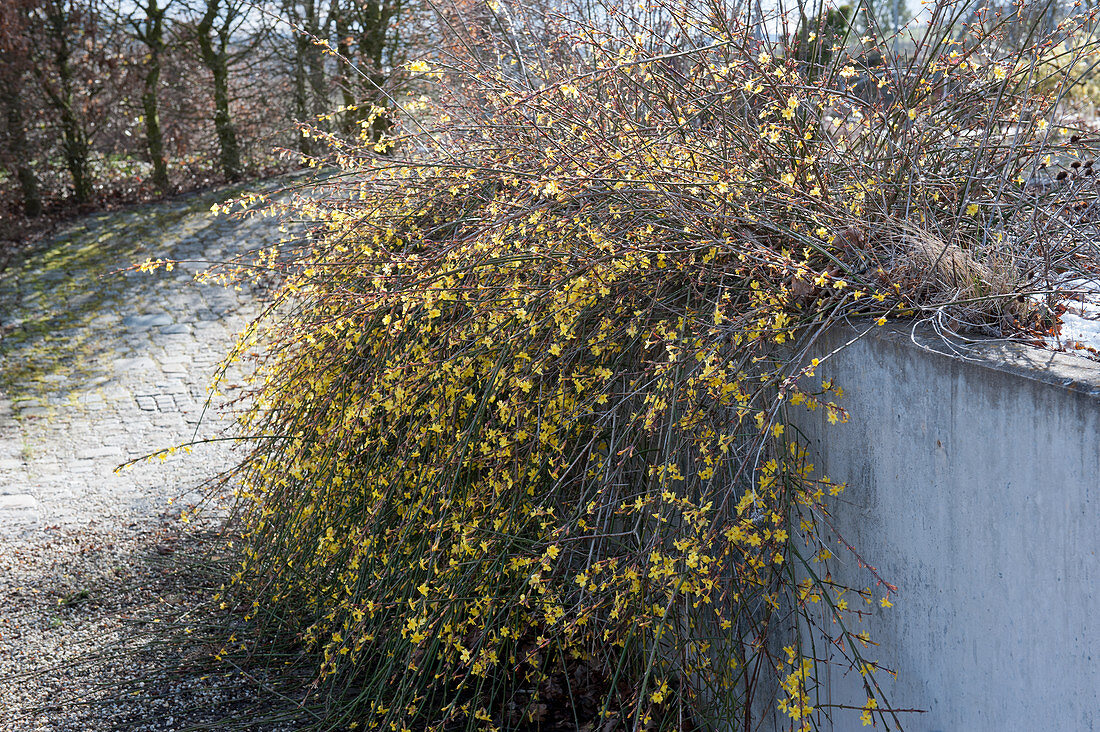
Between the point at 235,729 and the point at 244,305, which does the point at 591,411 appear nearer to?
the point at 235,729

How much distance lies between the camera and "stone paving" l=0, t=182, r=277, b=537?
16.1ft

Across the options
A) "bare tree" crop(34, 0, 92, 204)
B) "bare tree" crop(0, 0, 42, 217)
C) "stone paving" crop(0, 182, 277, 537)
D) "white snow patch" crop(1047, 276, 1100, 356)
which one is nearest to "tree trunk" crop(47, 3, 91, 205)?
"bare tree" crop(34, 0, 92, 204)

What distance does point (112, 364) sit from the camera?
23.3 ft

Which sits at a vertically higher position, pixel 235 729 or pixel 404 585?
pixel 404 585

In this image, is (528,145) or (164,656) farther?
(164,656)

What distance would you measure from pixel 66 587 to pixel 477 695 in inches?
93.5

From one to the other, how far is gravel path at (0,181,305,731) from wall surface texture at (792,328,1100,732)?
2088 millimetres

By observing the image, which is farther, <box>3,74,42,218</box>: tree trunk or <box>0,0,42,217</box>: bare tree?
<box>3,74,42,218</box>: tree trunk

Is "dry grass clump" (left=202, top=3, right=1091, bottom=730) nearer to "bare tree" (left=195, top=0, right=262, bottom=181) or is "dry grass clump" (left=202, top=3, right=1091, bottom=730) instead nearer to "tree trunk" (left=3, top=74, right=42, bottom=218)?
"tree trunk" (left=3, top=74, right=42, bottom=218)

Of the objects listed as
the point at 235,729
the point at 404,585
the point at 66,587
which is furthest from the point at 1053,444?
the point at 66,587

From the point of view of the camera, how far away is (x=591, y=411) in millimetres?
2225

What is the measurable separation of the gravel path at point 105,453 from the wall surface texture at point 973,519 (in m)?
2.09

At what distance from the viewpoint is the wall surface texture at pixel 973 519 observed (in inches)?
61.9

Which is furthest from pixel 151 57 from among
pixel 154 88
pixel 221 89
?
pixel 221 89
